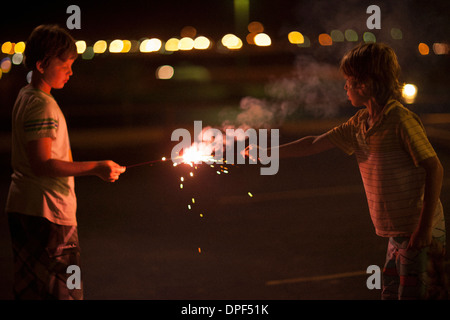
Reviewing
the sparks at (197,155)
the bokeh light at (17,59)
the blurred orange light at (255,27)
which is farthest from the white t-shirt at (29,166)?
the bokeh light at (17,59)

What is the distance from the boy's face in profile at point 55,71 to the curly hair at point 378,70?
1.54 meters

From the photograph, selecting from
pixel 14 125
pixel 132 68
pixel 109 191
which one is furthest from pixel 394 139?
pixel 132 68

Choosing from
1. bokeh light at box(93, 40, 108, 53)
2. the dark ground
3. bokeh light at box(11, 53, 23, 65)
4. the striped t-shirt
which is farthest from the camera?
bokeh light at box(11, 53, 23, 65)

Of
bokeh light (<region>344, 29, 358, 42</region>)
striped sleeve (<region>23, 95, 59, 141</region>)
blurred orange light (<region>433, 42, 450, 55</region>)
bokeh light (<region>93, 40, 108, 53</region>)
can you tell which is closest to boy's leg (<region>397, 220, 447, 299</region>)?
striped sleeve (<region>23, 95, 59, 141</region>)

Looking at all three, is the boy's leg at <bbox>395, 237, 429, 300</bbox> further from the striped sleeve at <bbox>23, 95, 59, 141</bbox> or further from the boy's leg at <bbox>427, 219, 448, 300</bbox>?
the striped sleeve at <bbox>23, 95, 59, 141</bbox>

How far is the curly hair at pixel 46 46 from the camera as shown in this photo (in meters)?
3.11

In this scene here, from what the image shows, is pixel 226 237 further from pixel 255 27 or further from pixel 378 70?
→ pixel 255 27

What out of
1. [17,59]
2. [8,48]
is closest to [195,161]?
[17,59]

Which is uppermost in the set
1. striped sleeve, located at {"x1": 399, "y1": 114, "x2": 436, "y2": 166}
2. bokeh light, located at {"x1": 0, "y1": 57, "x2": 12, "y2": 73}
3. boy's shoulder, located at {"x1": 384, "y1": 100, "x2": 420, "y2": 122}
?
bokeh light, located at {"x1": 0, "y1": 57, "x2": 12, "y2": 73}

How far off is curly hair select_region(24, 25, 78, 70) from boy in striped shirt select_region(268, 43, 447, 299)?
60.0 inches

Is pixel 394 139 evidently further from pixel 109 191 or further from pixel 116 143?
pixel 116 143

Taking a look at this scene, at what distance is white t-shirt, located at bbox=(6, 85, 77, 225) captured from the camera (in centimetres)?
301

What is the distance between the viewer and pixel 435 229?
2986mm

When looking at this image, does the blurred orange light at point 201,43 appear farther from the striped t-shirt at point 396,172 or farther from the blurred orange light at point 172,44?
the striped t-shirt at point 396,172
